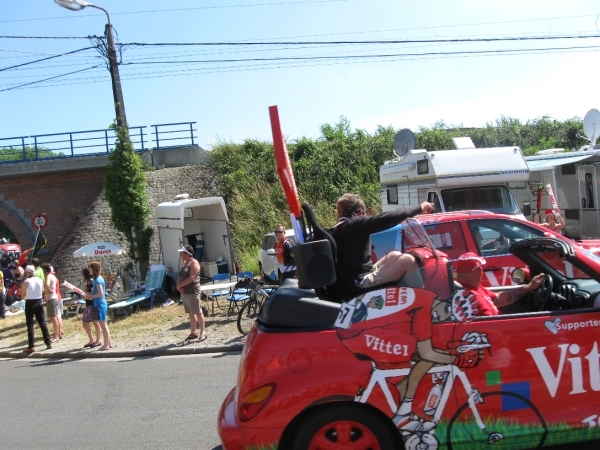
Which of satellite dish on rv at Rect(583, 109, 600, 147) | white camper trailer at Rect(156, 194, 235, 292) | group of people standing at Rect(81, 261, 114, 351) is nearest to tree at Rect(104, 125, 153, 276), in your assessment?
white camper trailer at Rect(156, 194, 235, 292)

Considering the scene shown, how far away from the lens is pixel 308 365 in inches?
142

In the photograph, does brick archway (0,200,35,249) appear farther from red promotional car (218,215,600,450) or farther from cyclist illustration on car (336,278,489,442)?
cyclist illustration on car (336,278,489,442)

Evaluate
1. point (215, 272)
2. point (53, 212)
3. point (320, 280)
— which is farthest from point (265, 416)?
point (53, 212)

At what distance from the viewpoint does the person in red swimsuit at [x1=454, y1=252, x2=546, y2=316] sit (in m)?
3.79

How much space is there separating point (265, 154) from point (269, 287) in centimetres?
1463

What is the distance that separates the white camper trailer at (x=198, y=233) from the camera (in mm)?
17156

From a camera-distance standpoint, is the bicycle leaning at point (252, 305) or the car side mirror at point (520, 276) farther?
the bicycle leaning at point (252, 305)

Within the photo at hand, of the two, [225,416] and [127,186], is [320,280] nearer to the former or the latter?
[225,416]

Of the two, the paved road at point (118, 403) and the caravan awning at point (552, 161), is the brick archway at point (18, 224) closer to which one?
the paved road at point (118, 403)

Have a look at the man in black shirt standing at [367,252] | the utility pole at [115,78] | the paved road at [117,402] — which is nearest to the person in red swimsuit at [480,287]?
the man in black shirt standing at [367,252]

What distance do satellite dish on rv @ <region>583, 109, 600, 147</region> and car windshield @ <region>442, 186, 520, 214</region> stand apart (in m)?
7.56

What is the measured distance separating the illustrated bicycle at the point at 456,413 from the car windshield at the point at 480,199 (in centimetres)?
843

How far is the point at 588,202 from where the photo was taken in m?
17.0

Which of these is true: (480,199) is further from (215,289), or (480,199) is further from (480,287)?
(480,287)
